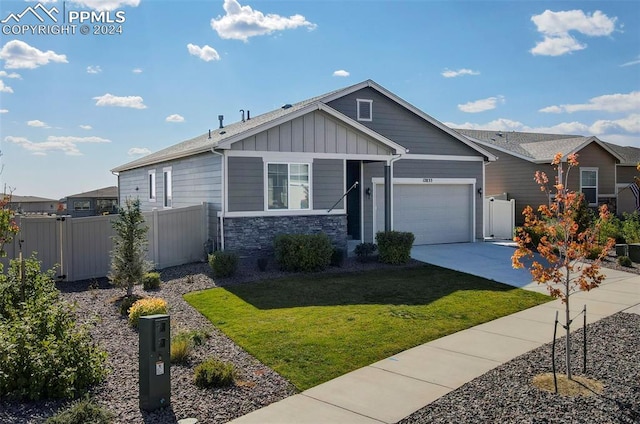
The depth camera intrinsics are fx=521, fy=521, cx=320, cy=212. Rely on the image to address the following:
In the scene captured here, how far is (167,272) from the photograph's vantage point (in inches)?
521

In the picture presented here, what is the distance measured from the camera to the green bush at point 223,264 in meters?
12.3

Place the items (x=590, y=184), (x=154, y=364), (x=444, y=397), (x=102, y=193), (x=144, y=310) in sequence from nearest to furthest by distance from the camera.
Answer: (x=154, y=364) → (x=444, y=397) → (x=144, y=310) → (x=590, y=184) → (x=102, y=193)

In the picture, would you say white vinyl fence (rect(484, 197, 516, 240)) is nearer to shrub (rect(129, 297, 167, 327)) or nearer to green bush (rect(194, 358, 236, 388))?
shrub (rect(129, 297, 167, 327))

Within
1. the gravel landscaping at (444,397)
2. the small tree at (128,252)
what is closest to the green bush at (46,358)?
the gravel landscaping at (444,397)

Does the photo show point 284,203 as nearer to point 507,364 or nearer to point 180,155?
point 180,155

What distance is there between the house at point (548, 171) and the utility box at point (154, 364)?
2081 centimetres

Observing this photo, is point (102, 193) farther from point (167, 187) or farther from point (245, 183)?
point (245, 183)

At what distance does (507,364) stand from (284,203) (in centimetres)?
875

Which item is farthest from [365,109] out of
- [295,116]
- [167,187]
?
[167,187]

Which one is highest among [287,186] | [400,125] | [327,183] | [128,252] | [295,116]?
[400,125]

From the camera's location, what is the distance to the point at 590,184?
2481 cm

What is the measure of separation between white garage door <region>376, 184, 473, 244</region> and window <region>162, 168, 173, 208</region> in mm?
7477

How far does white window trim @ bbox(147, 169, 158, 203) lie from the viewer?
68.5ft

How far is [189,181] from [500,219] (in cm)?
1305
